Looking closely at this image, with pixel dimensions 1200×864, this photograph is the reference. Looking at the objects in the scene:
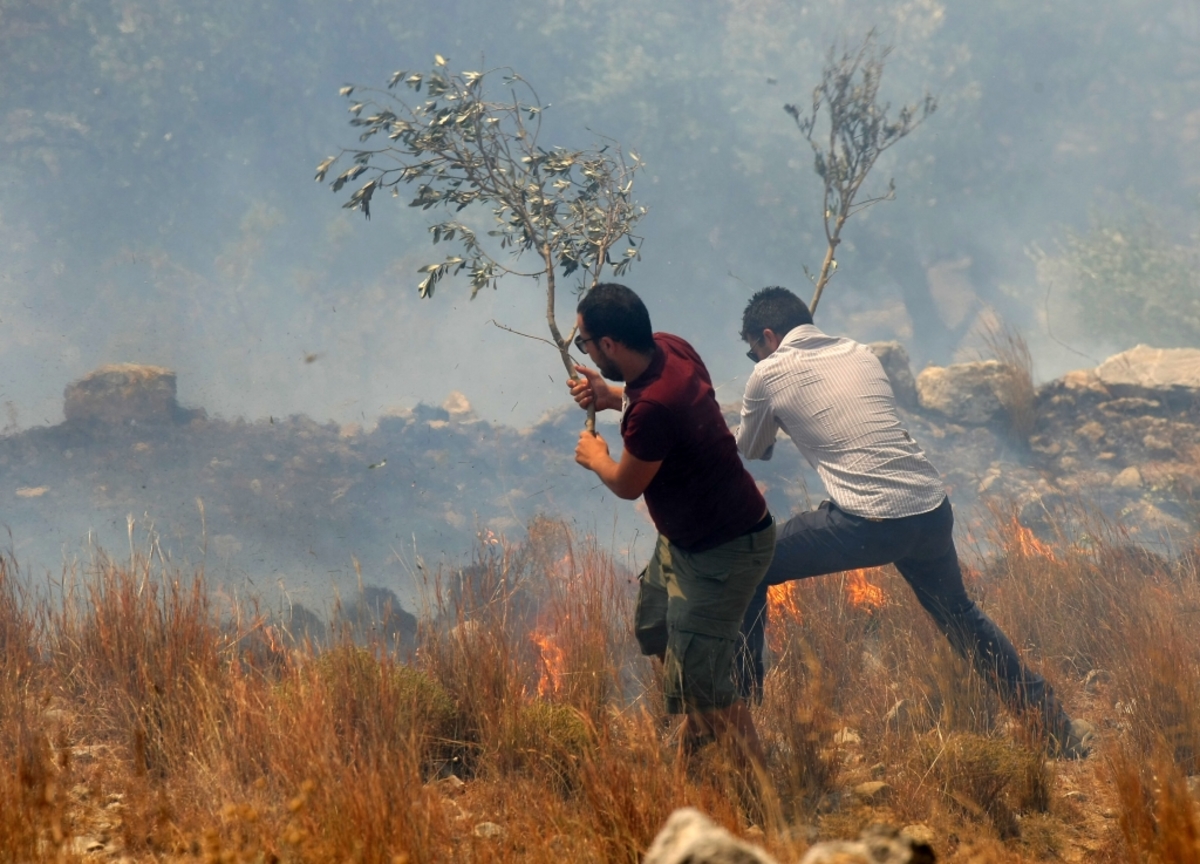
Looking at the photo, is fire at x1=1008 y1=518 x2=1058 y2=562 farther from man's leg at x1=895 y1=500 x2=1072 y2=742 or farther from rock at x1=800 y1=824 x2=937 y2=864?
rock at x1=800 y1=824 x2=937 y2=864

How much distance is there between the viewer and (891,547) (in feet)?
10.3

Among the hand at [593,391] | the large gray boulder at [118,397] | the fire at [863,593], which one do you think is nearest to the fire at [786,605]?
the fire at [863,593]

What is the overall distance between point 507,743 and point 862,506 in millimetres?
1664

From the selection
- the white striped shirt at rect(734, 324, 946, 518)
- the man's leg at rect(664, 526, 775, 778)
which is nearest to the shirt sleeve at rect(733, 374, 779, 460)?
the white striped shirt at rect(734, 324, 946, 518)

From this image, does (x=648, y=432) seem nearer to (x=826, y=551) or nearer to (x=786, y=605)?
(x=826, y=551)

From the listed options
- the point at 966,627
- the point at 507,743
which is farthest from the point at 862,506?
the point at 507,743

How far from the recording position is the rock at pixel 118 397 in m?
16.5

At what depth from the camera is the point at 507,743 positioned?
2758 millimetres

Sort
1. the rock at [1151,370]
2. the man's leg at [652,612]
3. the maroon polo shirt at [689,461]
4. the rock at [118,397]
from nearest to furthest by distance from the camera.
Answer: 1. the maroon polo shirt at [689,461]
2. the man's leg at [652,612]
3. the rock at [1151,370]
4. the rock at [118,397]

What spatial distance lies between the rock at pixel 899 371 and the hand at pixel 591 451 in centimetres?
1234

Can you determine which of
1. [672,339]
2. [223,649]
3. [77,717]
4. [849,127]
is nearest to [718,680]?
[672,339]

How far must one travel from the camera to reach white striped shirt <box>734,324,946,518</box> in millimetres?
3137

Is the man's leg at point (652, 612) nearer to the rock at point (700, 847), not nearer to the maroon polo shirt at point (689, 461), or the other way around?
the maroon polo shirt at point (689, 461)

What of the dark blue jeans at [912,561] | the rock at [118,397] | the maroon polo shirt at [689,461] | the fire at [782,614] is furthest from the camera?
the rock at [118,397]
